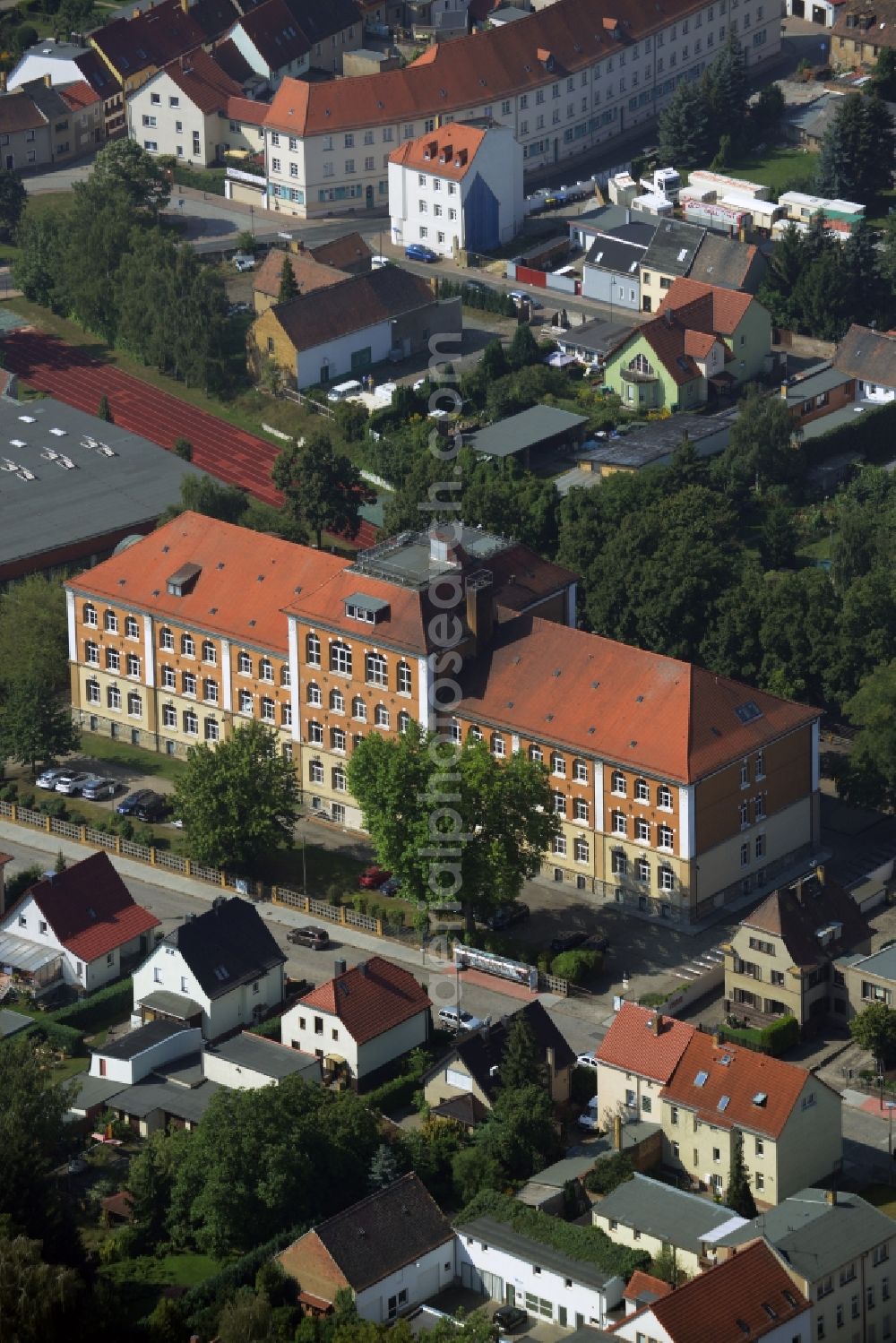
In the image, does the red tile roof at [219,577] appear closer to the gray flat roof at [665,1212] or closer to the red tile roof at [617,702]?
the red tile roof at [617,702]

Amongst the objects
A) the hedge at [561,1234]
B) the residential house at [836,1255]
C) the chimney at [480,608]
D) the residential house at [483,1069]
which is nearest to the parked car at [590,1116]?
the residential house at [483,1069]

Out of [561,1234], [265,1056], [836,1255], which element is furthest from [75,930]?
[836,1255]

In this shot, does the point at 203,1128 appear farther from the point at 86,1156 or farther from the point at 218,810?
the point at 218,810

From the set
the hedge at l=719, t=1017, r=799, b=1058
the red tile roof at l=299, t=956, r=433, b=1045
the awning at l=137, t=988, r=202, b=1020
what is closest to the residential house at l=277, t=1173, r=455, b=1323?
the red tile roof at l=299, t=956, r=433, b=1045

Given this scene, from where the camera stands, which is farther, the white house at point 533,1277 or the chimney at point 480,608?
the chimney at point 480,608

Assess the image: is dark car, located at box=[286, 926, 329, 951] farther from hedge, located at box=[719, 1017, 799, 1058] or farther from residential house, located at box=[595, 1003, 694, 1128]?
hedge, located at box=[719, 1017, 799, 1058]

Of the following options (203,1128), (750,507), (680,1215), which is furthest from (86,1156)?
(750,507)
